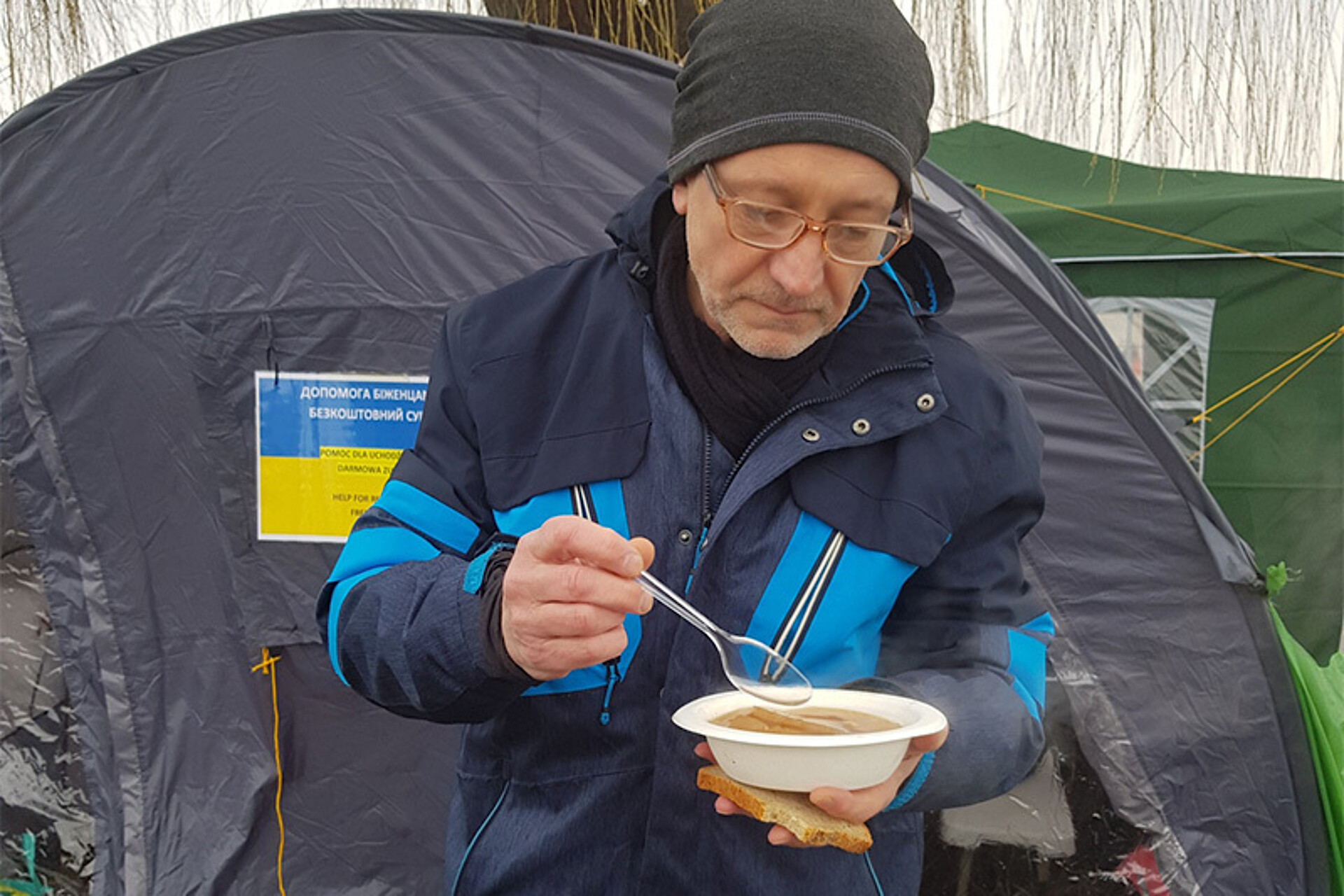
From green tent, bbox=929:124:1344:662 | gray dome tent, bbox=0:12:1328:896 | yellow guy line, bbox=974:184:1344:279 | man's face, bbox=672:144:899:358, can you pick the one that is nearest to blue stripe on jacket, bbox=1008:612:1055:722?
man's face, bbox=672:144:899:358

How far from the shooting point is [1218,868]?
2.55 metres

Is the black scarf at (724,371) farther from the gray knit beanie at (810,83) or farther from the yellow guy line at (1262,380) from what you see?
the yellow guy line at (1262,380)

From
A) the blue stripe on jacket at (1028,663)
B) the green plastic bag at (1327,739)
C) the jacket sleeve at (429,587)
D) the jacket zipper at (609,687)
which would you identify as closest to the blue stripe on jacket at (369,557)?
the jacket sleeve at (429,587)

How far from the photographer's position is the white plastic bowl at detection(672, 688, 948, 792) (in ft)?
3.63

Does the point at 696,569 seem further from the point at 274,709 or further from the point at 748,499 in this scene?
the point at 274,709

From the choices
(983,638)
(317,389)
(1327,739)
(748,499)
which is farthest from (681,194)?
(1327,739)

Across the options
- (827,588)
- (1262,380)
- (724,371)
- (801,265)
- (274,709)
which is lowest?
(274,709)

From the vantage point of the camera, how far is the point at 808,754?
1113mm

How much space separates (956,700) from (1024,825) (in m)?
1.63

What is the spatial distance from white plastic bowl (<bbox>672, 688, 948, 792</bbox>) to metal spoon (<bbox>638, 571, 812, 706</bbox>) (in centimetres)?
9

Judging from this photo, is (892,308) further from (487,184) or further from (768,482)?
(487,184)

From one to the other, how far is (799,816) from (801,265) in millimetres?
585

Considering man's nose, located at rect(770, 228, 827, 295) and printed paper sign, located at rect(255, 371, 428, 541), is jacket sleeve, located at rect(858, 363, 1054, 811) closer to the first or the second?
man's nose, located at rect(770, 228, 827, 295)

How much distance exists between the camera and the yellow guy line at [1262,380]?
5.36 meters
